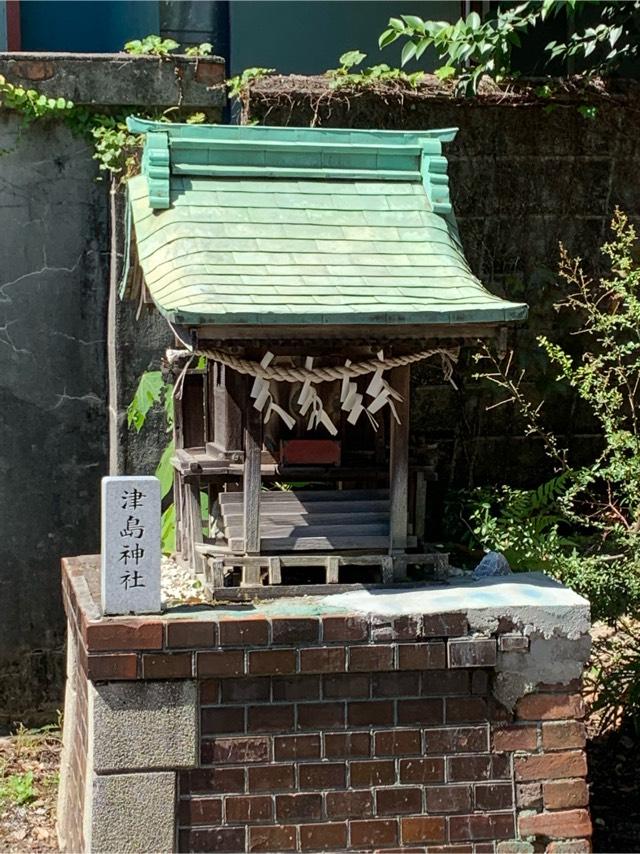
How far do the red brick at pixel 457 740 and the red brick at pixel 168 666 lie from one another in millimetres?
962

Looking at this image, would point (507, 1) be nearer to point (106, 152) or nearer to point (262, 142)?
point (106, 152)

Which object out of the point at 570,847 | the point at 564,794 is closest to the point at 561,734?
the point at 564,794

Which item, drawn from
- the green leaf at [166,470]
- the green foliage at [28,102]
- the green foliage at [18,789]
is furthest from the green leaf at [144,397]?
the green foliage at [18,789]

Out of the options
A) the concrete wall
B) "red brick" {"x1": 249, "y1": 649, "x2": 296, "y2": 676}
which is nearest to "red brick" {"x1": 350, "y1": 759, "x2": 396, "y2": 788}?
"red brick" {"x1": 249, "y1": 649, "x2": 296, "y2": 676}

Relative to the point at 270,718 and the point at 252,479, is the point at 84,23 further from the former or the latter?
the point at 270,718

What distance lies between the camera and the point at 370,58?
933 centimetres

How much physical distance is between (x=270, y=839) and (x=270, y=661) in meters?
0.68

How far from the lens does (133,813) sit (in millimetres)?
4387

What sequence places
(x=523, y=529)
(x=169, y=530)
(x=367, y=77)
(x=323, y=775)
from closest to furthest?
(x=323, y=775) → (x=523, y=529) → (x=169, y=530) → (x=367, y=77)

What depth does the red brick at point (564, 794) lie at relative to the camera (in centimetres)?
467

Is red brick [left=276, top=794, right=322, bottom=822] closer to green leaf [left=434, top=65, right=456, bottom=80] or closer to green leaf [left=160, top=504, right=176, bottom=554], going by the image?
green leaf [left=160, top=504, right=176, bottom=554]

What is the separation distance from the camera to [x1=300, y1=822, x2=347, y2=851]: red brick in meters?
4.52

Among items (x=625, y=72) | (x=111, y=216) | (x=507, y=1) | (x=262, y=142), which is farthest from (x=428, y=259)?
(x=507, y=1)

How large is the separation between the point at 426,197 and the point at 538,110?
2.58 meters
